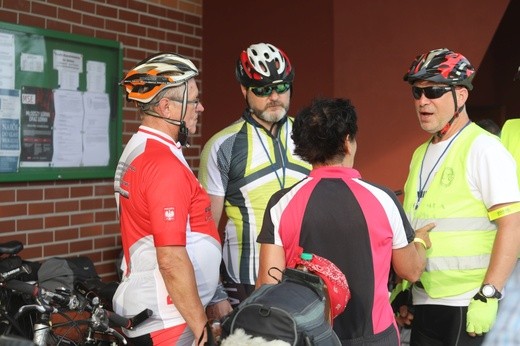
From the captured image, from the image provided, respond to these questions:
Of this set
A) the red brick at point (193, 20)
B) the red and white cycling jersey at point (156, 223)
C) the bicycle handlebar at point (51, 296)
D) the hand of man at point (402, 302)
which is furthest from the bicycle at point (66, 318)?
the red brick at point (193, 20)

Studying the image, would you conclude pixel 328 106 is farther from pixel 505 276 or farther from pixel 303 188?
pixel 505 276

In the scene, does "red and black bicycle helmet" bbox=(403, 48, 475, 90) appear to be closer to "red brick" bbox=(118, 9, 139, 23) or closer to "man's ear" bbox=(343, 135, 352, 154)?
"man's ear" bbox=(343, 135, 352, 154)

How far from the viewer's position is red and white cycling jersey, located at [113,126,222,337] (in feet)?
9.00

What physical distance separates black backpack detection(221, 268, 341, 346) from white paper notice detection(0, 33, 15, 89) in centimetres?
286

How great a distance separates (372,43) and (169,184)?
123 inches

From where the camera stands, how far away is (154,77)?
116 inches

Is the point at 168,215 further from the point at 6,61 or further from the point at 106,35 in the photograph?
the point at 106,35

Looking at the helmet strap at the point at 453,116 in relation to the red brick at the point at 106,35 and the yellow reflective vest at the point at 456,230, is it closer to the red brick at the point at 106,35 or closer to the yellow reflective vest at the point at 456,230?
the yellow reflective vest at the point at 456,230

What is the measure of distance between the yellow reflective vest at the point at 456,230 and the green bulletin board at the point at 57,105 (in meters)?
2.54

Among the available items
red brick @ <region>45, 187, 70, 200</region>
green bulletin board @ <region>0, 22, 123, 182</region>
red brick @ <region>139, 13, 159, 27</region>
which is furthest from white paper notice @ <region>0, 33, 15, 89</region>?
red brick @ <region>139, 13, 159, 27</region>

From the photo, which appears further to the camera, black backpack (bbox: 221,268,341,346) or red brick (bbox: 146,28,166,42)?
red brick (bbox: 146,28,166,42)

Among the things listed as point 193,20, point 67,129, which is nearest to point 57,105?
point 67,129

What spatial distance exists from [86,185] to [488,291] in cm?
297

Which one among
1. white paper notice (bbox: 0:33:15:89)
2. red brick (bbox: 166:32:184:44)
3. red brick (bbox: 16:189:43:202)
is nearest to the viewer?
white paper notice (bbox: 0:33:15:89)
